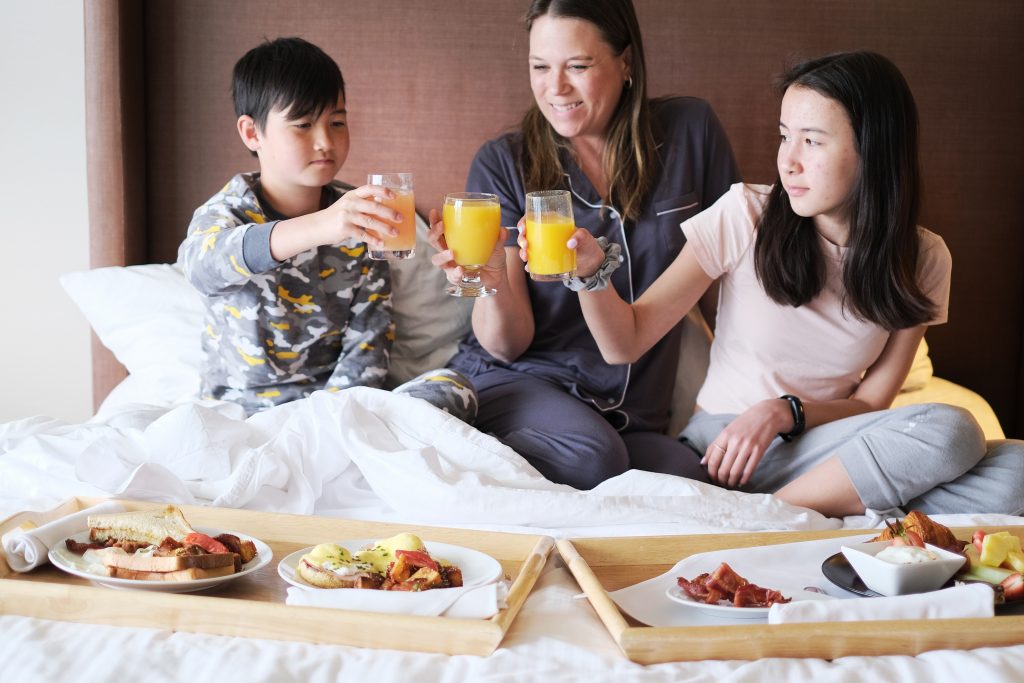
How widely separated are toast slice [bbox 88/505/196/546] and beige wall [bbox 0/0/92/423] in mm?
1837

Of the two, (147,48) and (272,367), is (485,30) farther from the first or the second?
(272,367)

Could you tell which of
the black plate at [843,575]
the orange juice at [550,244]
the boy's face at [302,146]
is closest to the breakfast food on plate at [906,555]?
the black plate at [843,575]

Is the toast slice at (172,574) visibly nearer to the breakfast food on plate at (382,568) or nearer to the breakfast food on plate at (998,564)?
the breakfast food on plate at (382,568)

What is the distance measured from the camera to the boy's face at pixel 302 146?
223cm

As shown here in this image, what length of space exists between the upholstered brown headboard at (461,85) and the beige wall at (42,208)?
228mm

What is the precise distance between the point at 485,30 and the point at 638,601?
Answer: 1.94 m

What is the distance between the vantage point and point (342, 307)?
2381 millimetres

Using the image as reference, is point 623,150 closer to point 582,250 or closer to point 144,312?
point 582,250

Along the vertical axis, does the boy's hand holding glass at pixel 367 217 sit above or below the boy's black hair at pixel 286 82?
below

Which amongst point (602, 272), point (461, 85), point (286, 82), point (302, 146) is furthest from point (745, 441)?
point (461, 85)

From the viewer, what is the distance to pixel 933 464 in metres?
1.85

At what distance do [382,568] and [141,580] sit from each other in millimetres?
285

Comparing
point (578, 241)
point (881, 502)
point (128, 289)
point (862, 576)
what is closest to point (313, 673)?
point (862, 576)

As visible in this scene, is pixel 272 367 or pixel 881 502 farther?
pixel 272 367
